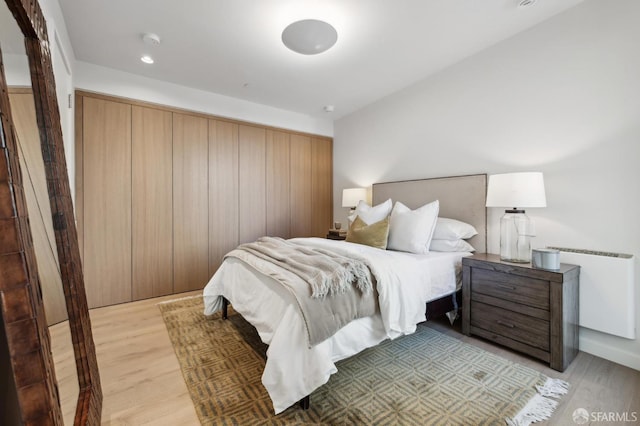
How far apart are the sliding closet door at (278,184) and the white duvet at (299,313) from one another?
1711 mm

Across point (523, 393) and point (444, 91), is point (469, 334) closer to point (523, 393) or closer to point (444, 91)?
point (523, 393)

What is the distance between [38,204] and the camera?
1.00 meters

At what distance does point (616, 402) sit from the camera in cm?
154

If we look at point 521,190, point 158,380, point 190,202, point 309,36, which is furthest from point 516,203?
point 190,202

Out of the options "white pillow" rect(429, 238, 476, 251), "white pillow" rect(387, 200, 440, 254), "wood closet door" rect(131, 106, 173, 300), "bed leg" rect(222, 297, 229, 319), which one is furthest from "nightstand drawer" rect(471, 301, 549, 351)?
"wood closet door" rect(131, 106, 173, 300)

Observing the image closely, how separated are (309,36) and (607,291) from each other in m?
2.98

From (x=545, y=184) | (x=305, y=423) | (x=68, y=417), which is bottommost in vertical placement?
(x=305, y=423)

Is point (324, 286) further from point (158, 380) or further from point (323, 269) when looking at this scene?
point (158, 380)

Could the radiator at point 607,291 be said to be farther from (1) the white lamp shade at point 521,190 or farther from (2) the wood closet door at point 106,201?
(2) the wood closet door at point 106,201

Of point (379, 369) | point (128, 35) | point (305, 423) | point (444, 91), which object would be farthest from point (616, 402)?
point (128, 35)

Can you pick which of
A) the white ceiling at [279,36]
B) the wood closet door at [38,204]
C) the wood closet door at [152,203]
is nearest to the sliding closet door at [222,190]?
the wood closet door at [152,203]

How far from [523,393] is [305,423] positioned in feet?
4.32

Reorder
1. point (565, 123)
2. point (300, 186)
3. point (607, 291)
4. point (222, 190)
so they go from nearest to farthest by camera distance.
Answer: point (607, 291) → point (565, 123) → point (222, 190) → point (300, 186)

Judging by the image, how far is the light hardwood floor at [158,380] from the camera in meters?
1.42
